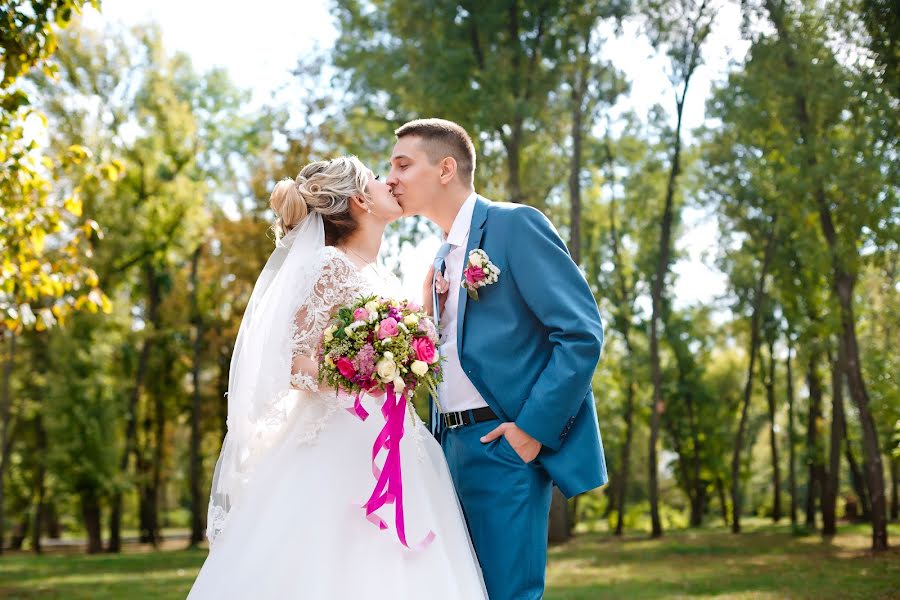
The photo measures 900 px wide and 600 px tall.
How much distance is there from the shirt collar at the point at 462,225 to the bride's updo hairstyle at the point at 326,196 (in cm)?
59

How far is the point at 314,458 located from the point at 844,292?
1507 cm

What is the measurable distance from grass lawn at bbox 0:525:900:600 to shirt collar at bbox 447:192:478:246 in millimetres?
8536

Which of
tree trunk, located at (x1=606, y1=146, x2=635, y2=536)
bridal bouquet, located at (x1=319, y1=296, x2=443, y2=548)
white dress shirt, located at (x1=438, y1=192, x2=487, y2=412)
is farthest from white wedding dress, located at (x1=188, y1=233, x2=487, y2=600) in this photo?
tree trunk, located at (x1=606, y1=146, x2=635, y2=536)

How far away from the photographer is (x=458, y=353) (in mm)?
4414

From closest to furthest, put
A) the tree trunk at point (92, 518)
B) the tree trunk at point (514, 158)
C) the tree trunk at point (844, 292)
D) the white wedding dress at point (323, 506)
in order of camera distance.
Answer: the white wedding dress at point (323, 506), the tree trunk at point (844, 292), the tree trunk at point (514, 158), the tree trunk at point (92, 518)

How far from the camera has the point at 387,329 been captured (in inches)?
163

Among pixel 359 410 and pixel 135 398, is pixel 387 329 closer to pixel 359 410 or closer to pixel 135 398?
pixel 359 410

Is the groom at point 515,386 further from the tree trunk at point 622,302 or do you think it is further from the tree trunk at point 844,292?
the tree trunk at point 622,302

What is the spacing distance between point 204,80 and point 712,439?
23210 mm

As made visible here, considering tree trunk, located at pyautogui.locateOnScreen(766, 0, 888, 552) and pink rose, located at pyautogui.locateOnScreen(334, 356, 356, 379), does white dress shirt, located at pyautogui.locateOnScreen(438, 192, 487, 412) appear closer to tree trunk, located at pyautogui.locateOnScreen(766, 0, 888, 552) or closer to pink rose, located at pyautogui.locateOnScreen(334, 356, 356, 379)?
pink rose, located at pyautogui.locateOnScreen(334, 356, 356, 379)

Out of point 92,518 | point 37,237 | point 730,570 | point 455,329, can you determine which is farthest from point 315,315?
point 92,518

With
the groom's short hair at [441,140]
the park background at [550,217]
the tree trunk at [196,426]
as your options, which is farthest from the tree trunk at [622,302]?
the groom's short hair at [441,140]

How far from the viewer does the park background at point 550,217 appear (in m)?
14.2

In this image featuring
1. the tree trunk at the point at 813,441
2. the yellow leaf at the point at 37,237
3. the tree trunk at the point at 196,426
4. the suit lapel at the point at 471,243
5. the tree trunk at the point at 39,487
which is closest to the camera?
the suit lapel at the point at 471,243
